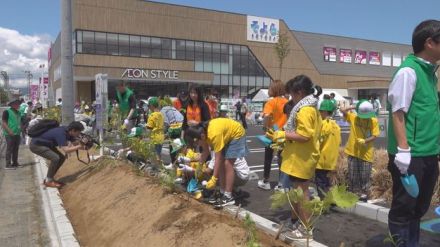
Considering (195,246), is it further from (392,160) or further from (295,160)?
(392,160)

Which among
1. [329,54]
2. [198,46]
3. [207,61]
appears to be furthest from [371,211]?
[329,54]

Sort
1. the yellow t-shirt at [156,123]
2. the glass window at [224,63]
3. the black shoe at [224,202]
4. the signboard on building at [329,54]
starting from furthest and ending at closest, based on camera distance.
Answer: the signboard on building at [329,54]
the glass window at [224,63]
the yellow t-shirt at [156,123]
the black shoe at [224,202]

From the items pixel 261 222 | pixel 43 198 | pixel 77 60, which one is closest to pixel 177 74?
pixel 77 60

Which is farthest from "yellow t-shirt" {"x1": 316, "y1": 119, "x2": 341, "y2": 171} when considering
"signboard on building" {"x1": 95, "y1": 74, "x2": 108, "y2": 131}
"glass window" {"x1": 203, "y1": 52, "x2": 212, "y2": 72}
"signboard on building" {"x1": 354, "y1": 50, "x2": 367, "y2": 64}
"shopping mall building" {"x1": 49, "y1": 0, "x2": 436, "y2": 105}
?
"signboard on building" {"x1": 354, "y1": 50, "x2": 367, "y2": 64}

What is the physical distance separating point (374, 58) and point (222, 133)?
63.0 meters

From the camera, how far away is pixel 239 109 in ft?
78.8

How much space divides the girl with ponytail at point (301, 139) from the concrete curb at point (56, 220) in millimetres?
2543

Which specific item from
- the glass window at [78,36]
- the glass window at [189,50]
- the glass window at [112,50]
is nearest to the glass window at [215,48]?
the glass window at [189,50]

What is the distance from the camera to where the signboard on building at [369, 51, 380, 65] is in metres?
62.5

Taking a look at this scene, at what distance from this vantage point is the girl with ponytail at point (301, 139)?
151 inches

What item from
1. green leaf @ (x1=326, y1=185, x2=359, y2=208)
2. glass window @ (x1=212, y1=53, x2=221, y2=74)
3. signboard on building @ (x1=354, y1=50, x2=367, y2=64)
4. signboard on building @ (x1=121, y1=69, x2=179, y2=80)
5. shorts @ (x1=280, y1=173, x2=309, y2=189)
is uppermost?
signboard on building @ (x1=354, y1=50, x2=367, y2=64)

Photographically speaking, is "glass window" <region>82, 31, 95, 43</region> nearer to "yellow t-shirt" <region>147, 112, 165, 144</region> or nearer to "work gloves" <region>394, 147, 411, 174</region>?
"yellow t-shirt" <region>147, 112, 165, 144</region>

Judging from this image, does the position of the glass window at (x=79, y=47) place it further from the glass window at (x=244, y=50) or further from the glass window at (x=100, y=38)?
the glass window at (x=244, y=50)

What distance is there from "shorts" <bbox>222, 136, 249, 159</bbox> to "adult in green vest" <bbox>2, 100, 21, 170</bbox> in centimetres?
687
